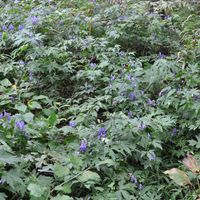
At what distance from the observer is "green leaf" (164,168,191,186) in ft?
9.21

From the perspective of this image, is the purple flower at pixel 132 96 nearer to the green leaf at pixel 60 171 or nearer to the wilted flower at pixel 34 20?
the green leaf at pixel 60 171

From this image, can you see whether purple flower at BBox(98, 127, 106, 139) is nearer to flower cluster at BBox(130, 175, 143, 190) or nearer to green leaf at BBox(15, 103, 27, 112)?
flower cluster at BBox(130, 175, 143, 190)

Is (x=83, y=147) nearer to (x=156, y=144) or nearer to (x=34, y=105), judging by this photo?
(x=156, y=144)

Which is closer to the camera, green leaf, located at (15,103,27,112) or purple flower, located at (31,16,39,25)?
green leaf, located at (15,103,27,112)

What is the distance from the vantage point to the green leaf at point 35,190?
232 cm

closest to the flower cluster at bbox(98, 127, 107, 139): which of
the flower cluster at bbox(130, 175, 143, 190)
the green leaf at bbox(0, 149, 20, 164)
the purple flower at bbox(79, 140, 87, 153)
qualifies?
the purple flower at bbox(79, 140, 87, 153)

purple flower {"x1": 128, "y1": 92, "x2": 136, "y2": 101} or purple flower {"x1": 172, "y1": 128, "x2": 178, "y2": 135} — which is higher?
purple flower {"x1": 128, "y1": 92, "x2": 136, "y2": 101}

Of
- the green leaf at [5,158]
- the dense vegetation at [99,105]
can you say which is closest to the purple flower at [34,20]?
the dense vegetation at [99,105]

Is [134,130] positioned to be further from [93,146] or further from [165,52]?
[165,52]

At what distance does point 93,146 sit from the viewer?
113 inches

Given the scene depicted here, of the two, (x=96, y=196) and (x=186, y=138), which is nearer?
(x=96, y=196)

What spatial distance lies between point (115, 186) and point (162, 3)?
10.8 feet

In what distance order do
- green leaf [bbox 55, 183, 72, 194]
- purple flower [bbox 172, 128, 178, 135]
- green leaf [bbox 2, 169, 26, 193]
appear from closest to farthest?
green leaf [bbox 2, 169, 26, 193], green leaf [bbox 55, 183, 72, 194], purple flower [bbox 172, 128, 178, 135]

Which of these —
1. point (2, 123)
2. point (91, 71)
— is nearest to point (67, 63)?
point (91, 71)
